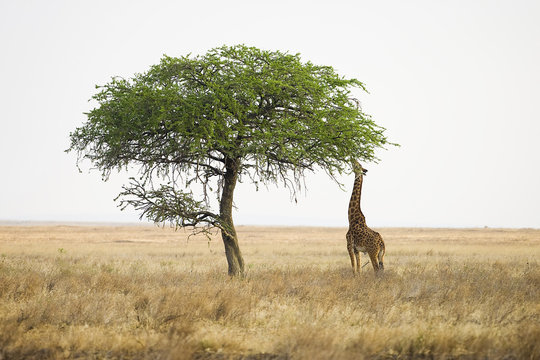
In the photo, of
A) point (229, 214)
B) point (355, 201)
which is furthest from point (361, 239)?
point (229, 214)

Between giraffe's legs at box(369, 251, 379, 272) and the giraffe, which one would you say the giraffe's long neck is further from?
giraffe's legs at box(369, 251, 379, 272)

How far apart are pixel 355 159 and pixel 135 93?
25.9ft

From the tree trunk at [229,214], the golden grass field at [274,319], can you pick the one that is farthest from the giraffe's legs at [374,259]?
the tree trunk at [229,214]

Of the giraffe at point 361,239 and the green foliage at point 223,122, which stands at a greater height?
the green foliage at point 223,122

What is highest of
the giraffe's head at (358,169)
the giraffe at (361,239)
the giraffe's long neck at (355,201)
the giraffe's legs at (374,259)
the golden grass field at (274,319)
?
the giraffe's head at (358,169)

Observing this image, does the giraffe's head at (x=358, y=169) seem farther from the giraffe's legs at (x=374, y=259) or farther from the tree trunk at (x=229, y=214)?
the tree trunk at (x=229, y=214)

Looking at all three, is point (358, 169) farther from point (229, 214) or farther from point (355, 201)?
point (229, 214)

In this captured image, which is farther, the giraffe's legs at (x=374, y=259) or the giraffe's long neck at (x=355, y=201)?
the giraffe's long neck at (x=355, y=201)

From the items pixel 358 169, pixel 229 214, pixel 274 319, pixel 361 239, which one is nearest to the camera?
pixel 274 319

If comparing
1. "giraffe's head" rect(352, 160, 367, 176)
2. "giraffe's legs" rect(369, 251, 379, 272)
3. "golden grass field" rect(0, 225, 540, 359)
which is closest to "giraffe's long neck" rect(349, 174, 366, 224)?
"giraffe's head" rect(352, 160, 367, 176)

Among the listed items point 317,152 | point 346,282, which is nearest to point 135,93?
point 317,152

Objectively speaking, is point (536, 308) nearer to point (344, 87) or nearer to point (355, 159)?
point (355, 159)

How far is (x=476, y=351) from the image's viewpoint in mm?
8172

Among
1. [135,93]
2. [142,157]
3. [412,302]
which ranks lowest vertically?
[412,302]
